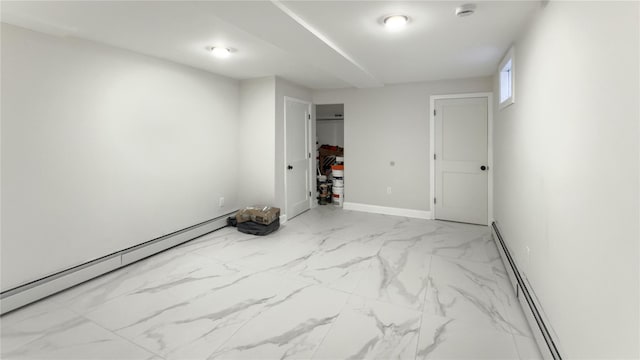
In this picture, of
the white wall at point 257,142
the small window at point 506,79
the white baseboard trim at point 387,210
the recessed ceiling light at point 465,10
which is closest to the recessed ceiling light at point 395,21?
the recessed ceiling light at point 465,10

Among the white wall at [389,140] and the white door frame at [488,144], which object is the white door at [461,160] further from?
the white wall at [389,140]

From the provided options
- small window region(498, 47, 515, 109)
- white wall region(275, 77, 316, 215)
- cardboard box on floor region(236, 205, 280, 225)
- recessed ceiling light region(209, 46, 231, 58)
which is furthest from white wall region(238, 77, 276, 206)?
small window region(498, 47, 515, 109)

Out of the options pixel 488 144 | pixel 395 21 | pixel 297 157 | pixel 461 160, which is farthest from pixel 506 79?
pixel 297 157

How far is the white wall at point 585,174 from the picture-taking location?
3.55ft

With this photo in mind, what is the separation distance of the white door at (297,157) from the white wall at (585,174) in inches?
137

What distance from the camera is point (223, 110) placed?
4.69 m

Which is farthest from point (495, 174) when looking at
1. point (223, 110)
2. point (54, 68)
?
point (54, 68)

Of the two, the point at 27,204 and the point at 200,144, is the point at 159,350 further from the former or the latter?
the point at 200,144

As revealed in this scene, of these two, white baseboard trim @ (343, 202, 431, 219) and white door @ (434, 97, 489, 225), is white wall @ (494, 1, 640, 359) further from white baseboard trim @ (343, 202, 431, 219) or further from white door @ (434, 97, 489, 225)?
white baseboard trim @ (343, 202, 431, 219)

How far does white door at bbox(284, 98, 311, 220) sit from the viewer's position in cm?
516

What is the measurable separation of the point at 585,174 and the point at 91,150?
3888 mm

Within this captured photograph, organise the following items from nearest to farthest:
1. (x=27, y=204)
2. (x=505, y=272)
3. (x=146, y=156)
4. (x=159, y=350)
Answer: (x=159, y=350)
(x=27, y=204)
(x=505, y=272)
(x=146, y=156)

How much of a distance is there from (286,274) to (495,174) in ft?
11.0

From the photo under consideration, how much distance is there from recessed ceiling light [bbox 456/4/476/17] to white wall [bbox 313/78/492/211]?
108 inches
